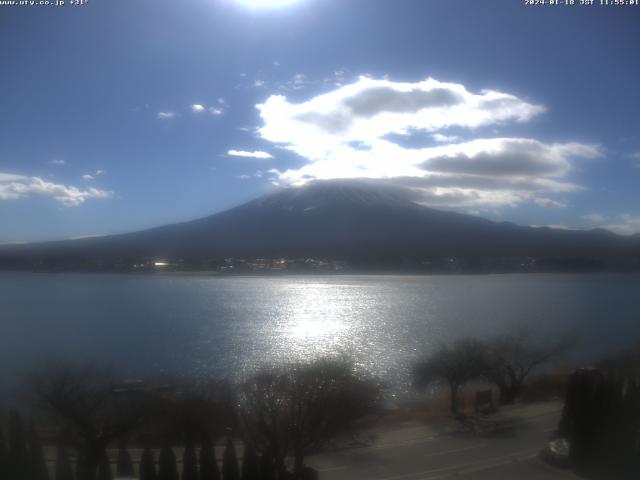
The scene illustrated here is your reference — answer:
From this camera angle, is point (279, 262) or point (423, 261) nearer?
point (423, 261)

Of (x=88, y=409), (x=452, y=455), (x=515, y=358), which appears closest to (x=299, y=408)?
(x=452, y=455)

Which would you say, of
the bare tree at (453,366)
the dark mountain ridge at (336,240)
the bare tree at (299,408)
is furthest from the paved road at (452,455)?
the dark mountain ridge at (336,240)

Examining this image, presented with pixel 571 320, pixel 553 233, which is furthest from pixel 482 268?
pixel 571 320

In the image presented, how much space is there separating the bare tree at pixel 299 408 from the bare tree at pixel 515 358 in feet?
4.91

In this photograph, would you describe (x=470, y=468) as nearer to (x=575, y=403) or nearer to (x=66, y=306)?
(x=575, y=403)

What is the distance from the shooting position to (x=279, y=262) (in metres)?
17.7

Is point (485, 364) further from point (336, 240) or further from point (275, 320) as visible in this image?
point (336, 240)

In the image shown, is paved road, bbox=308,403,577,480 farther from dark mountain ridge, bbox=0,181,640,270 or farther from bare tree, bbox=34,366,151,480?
dark mountain ridge, bbox=0,181,640,270

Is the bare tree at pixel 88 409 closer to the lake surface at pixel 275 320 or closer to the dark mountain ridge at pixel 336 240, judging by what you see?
the lake surface at pixel 275 320

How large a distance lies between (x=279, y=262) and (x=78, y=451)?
14078mm

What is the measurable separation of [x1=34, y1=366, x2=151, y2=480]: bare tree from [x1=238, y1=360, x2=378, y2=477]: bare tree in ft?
2.69

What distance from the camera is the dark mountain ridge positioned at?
9211 mm

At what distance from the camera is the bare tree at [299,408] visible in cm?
399

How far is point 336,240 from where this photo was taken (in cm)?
1953
